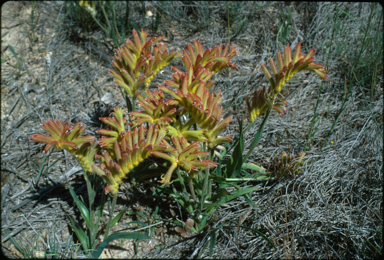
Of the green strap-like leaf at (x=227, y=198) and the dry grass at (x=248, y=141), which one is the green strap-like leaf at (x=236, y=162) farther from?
the dry grass at (x=248, y=141)

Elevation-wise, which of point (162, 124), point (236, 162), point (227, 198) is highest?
point (162, 124)

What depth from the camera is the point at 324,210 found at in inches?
101

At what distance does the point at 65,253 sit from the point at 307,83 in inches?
126

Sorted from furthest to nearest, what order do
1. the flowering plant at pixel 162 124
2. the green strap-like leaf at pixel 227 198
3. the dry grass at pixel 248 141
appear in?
the dry grass at pixel 248 141
the green strap-like leaf at pixel 227 198
the flowering plant at pixel 162 124

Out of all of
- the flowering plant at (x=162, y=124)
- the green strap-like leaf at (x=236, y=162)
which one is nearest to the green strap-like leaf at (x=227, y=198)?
the flowering plant at (x=162, y=124)

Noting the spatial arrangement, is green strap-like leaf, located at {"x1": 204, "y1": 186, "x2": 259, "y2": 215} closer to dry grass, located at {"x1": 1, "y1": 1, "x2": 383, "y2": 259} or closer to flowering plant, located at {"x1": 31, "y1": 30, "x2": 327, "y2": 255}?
flowering plant, located at {"x1": 31, "y1": 30, "x2": 327, "y2": 255}

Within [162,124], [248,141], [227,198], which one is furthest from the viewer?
[248,141]

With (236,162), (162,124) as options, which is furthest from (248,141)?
(162,124)

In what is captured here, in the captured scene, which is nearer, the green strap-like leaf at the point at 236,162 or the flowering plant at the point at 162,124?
the flowering plant at the point at 162,124

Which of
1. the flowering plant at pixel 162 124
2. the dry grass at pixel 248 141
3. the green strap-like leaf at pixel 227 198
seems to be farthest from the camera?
the dry grass at pixel 248 141

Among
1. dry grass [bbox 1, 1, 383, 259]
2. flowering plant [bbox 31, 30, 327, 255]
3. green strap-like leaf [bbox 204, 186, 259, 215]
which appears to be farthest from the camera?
→ dry grass [bbox 1, 1, 383, 259]

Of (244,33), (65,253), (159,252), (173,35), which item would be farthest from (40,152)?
(244,33)

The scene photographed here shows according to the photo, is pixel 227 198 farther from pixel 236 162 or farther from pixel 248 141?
pixel 248 141

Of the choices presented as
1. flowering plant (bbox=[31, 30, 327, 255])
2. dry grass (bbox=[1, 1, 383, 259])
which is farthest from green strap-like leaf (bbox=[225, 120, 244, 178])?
dry grass (bbox=[1, 1, 383, 259])
